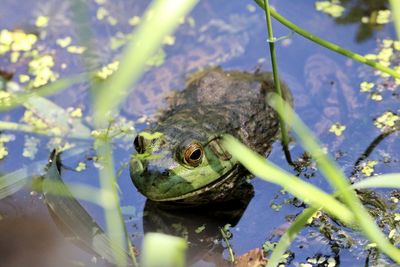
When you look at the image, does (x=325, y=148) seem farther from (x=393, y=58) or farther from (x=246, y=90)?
(x=393, y=58)

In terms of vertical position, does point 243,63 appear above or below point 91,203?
above

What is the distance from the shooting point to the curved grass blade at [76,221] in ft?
11.8

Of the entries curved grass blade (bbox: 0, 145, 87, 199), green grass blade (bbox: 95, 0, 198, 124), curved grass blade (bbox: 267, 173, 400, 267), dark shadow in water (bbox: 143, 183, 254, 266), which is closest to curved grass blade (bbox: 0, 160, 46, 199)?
curved grass blade (bbox: 0, 145, 87, 199)

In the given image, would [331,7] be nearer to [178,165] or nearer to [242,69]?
[242,69]

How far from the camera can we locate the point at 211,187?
389cm

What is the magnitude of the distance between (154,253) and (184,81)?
2775mm

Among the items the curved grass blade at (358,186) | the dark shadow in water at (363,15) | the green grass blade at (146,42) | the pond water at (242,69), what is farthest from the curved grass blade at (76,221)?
the dark shadow in water at (363,15)

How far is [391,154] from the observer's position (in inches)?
158

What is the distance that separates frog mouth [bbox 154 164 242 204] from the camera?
3.78m

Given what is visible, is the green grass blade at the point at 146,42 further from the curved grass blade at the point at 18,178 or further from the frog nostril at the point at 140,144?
the curved grass blade at the point at 18,178

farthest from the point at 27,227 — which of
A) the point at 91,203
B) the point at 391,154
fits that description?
the point at 391,154

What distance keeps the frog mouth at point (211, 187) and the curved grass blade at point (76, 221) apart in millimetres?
363

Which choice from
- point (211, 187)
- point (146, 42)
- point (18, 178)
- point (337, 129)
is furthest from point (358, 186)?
point (18, 178)

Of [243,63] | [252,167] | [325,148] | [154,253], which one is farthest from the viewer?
[243,63]
